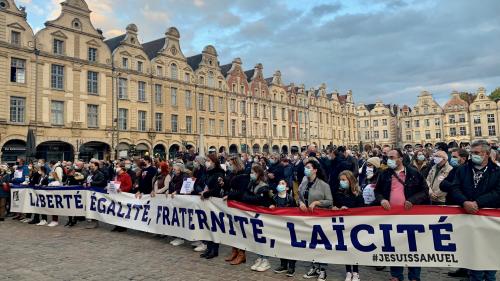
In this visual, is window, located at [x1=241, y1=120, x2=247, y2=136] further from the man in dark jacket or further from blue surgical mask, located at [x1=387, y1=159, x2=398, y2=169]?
blue surgical mask, located at [x1=387, y1=159, x2=398, y2=169]

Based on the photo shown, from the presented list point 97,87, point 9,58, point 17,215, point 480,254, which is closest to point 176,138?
point 97,87

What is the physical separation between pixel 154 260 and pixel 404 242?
15.9ft

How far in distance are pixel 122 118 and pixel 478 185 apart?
3625 centimetres

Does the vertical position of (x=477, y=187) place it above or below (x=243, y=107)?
below

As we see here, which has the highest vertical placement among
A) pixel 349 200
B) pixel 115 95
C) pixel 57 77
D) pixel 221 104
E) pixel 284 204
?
pixel 57 77

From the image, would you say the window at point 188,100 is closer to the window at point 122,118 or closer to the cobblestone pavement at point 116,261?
the window at point 122,118

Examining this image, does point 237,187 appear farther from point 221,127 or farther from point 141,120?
point 221,127

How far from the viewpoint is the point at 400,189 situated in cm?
573

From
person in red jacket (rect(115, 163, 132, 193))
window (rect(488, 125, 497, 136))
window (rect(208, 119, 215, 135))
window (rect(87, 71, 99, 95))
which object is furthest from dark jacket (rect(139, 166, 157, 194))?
window (rect(488, 125, 497, 136))

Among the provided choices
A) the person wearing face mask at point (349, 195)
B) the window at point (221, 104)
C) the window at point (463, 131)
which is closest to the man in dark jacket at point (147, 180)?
the person wearing face mask at point (349, 195)

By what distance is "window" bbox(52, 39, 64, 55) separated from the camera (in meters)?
32.3

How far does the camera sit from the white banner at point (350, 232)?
5.12m

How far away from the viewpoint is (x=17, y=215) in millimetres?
13383

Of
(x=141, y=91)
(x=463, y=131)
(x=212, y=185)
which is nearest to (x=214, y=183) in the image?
(x=212, y=185)
